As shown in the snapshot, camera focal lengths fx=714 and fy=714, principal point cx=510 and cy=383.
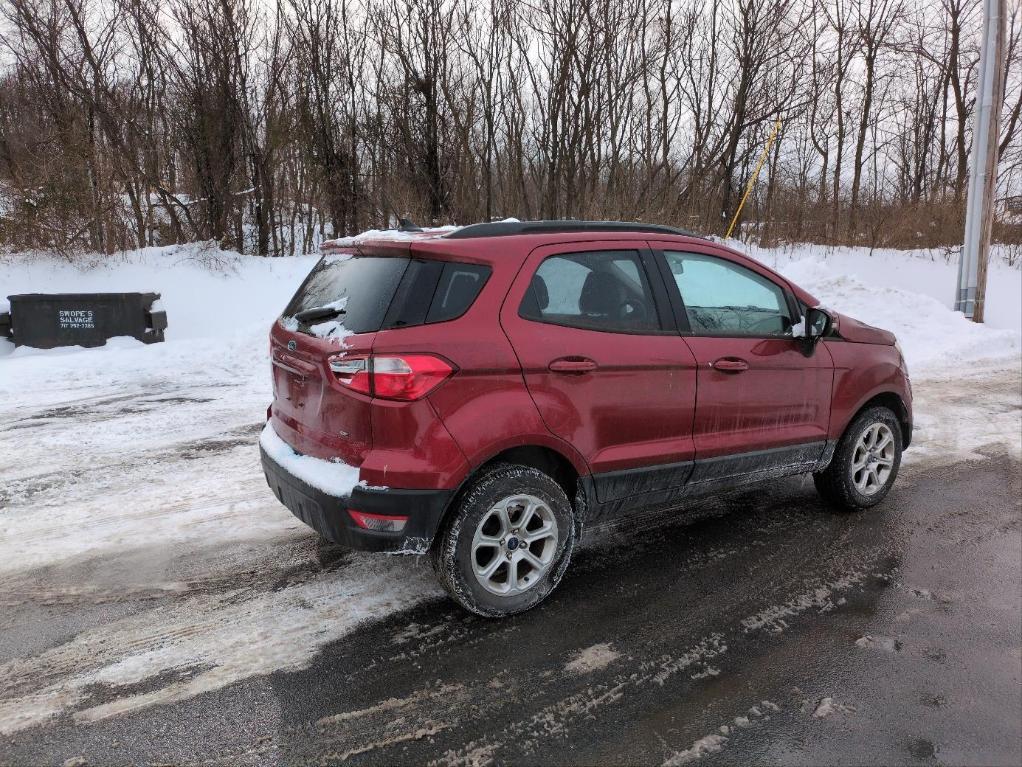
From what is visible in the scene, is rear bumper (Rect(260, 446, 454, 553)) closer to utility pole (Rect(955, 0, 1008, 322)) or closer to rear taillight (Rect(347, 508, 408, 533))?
rear taillight (Rect(347, 508, 408, 533))

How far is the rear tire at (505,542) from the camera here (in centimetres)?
322

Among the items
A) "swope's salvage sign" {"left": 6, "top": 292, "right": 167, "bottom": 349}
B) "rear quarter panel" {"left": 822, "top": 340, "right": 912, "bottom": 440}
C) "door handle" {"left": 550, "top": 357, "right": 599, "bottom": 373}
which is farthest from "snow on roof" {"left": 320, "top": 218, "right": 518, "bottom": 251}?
"swope's salvage sign" {"left": 6, "top": 292, "right": 167, "bottom": 349}

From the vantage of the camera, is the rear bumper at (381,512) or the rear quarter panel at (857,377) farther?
the rear quarter panel at (857,377)

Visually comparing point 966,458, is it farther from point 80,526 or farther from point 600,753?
point 80,526

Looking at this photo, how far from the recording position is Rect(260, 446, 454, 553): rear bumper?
308 centimetres

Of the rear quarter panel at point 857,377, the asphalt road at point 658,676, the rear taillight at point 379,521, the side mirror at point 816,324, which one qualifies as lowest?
the asphalt road at point 658,676

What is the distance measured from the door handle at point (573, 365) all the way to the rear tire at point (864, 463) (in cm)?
226

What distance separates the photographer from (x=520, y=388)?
10.7ft

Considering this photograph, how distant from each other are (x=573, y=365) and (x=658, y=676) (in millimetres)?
1410

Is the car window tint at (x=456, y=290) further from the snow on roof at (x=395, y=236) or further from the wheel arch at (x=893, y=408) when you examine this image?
the wheel arch at (x=893, y=408)

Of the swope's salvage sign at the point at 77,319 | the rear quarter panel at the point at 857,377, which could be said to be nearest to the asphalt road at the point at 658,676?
the rear quarter panel at the point at 857,377

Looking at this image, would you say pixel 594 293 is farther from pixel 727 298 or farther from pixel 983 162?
pixel 983 162

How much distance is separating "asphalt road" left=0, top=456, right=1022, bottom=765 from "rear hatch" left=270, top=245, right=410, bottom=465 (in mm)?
897

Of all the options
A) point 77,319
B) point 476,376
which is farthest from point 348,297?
point 77,319
